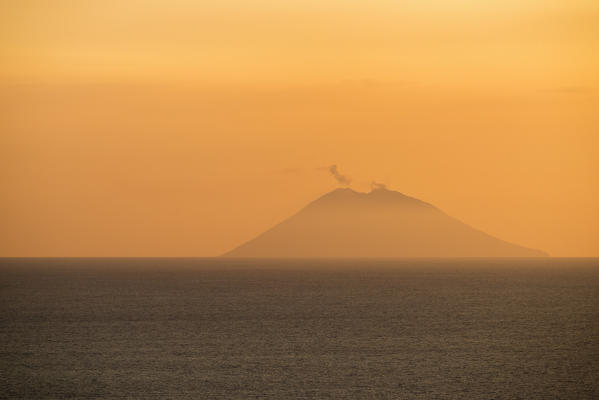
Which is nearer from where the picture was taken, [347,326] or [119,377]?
[119,377]

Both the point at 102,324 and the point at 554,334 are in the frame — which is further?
the point at 102,324

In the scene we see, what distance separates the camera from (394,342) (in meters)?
78.9

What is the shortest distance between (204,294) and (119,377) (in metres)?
94.9

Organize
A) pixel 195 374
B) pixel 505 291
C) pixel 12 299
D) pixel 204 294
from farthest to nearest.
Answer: pixel 505 291, pixel 204 294, pixel 12 299, pixel 195 374

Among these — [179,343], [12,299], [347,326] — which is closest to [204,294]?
[12,299]

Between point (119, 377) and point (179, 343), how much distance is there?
18.0 m

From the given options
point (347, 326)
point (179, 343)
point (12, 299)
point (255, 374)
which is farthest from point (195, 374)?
point (12, 299)

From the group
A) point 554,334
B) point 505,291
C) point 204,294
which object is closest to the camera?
point 554,334

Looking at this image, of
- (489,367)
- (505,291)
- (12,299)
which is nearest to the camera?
(489,367)

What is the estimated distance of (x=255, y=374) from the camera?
60406 mm

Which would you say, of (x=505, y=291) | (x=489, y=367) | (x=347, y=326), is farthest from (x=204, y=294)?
(x=489, y=367)

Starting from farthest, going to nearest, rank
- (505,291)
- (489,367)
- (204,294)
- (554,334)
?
(505,291) < (204,294) < (554,334) < (489,367)

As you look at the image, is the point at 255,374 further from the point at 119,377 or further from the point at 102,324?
the point at 102,324

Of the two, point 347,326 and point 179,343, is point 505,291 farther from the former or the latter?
point 179,343
